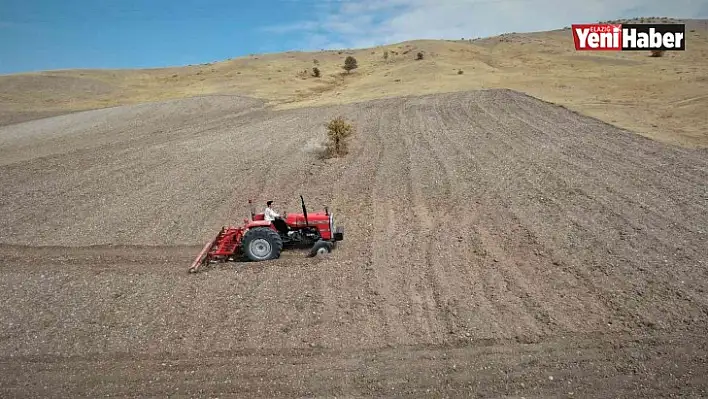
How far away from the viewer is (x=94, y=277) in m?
10.3

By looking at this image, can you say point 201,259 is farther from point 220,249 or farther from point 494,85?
point 494,85

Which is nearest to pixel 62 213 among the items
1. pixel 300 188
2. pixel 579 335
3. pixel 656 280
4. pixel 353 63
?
pixel 300 188

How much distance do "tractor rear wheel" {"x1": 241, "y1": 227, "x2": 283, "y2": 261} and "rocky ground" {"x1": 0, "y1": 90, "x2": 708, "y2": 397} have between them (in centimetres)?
27

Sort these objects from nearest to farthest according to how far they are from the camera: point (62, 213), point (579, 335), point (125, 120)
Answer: point (579, 335)
point (62, 213)
point (125, 120)

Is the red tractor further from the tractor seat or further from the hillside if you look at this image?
the hillside

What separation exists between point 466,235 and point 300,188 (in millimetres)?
6707

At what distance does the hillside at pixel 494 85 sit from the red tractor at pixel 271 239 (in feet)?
50.1

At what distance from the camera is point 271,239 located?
410 inches

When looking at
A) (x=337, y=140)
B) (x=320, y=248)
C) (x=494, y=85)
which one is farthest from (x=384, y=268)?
(x=494, y=85)

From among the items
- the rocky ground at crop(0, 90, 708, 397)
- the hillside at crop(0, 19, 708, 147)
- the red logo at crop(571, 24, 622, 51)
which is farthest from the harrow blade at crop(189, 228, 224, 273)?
the red logo at crop(571, 24, 622, 51)

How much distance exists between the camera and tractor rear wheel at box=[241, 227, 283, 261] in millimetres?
10383

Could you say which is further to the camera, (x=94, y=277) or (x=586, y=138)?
(x=586, y=138)

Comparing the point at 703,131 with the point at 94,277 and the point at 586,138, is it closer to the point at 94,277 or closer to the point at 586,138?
the point at 586,138

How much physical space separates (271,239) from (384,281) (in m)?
2.74
